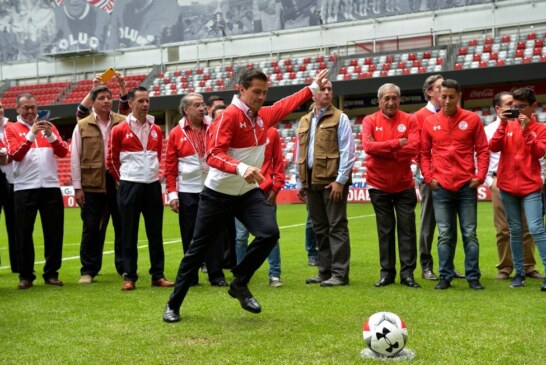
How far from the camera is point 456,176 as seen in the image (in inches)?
279

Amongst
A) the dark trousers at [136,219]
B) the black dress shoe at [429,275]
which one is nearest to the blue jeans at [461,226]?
the black dress shoe at [429,275]

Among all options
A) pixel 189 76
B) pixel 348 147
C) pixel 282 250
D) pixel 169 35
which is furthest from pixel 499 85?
pixel 348 147

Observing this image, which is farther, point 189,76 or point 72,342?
point 189,76

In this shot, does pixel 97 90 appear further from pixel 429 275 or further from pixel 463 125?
pixel 429 275

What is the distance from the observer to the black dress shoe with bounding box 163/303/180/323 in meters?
5.73

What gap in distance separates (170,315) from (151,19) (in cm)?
3964

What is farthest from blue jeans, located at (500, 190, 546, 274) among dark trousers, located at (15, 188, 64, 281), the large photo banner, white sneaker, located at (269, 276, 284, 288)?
the large photo banner

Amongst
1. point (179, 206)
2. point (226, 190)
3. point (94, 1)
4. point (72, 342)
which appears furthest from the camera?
point (94, 1)

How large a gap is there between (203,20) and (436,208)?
36.0 m

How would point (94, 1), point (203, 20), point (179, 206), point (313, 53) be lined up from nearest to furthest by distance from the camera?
point (179, 206)
point (313, 53)
point (203, 20)
point (94, 1)

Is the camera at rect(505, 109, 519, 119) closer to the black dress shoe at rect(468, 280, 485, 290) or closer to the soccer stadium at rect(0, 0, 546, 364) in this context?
the soccer stadium at rect(0, 0, 546, 364)

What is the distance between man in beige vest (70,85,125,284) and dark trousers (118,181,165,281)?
26.2 inches

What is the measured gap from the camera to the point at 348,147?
7.62 m

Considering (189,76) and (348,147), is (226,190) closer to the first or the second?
(348,147)
